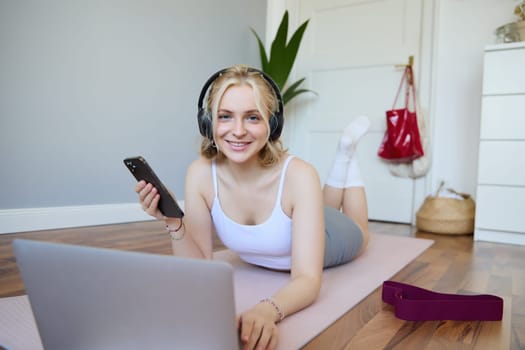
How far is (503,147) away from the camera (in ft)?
7.91

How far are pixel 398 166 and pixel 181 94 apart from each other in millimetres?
1640

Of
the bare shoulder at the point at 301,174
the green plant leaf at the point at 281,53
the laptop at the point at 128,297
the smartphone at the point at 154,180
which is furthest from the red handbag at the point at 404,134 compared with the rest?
the laptop at the point at 128,297

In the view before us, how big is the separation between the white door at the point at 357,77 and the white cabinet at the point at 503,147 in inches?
28.4

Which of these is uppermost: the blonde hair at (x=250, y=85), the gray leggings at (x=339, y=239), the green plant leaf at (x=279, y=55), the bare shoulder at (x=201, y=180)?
the green plant leaf at (x=279, y=55)

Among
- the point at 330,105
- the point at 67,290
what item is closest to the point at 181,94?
the point at 330,105

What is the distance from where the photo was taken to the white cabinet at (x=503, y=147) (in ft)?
7.77

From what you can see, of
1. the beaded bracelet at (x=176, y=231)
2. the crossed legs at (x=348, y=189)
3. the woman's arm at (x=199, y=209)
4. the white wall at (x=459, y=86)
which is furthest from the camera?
the white wall at (x=459, y=86)

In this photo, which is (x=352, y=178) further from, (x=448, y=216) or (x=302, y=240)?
(x=448, y=216)

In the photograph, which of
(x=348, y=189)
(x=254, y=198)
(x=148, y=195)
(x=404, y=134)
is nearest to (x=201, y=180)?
(x=254, y=198)

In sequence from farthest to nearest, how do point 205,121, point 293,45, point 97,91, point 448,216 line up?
1. point 293,45
2. point 448,216
3. point 97,91
4. point 205,121

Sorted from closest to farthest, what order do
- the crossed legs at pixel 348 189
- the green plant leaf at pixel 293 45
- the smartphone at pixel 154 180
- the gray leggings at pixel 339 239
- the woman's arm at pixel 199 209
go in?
the smartphone at pixel 154 180
the woman's arm at pixel 199 209
the gray leggings at pixel 339 239
the crossed legs at pixel 348 189
the green plant leaf at pixel 293 45

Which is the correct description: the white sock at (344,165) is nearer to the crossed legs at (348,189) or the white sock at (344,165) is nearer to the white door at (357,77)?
the crossed legs at (348,189)

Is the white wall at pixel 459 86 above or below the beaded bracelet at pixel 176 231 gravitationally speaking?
above

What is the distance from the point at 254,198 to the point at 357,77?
2469 millimetres
